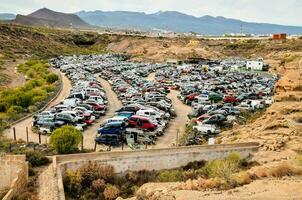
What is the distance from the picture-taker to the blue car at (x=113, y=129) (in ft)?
117

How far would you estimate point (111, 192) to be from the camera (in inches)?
1015

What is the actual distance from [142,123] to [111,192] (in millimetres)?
12945

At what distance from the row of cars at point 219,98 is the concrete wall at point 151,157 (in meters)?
4.94

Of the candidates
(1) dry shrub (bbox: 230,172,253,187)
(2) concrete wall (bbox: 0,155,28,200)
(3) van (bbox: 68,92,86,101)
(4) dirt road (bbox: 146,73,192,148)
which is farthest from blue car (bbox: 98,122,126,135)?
(3) van (bbox: 68,92,86,101)

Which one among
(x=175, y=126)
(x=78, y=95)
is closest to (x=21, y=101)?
(x=78, y=95)

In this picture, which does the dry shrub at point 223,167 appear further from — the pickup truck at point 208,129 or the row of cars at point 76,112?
the row of cars at point 76,112

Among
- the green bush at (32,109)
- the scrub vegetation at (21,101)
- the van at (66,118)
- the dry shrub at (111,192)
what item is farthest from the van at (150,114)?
the dry shrub at (111,192)

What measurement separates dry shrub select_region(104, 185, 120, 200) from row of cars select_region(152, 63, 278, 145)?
1008 cm

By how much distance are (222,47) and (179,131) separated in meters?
121

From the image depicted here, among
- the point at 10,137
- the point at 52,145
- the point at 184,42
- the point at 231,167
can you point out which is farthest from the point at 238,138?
the point at 184,42

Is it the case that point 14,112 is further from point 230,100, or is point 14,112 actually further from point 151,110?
point 230,100

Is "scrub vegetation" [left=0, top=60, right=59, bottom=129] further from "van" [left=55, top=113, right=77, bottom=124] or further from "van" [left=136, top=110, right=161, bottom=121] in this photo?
"van" [left=136, top=110, right=161, bottom=121]

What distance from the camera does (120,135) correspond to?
35.4m

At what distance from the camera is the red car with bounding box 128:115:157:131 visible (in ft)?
124
